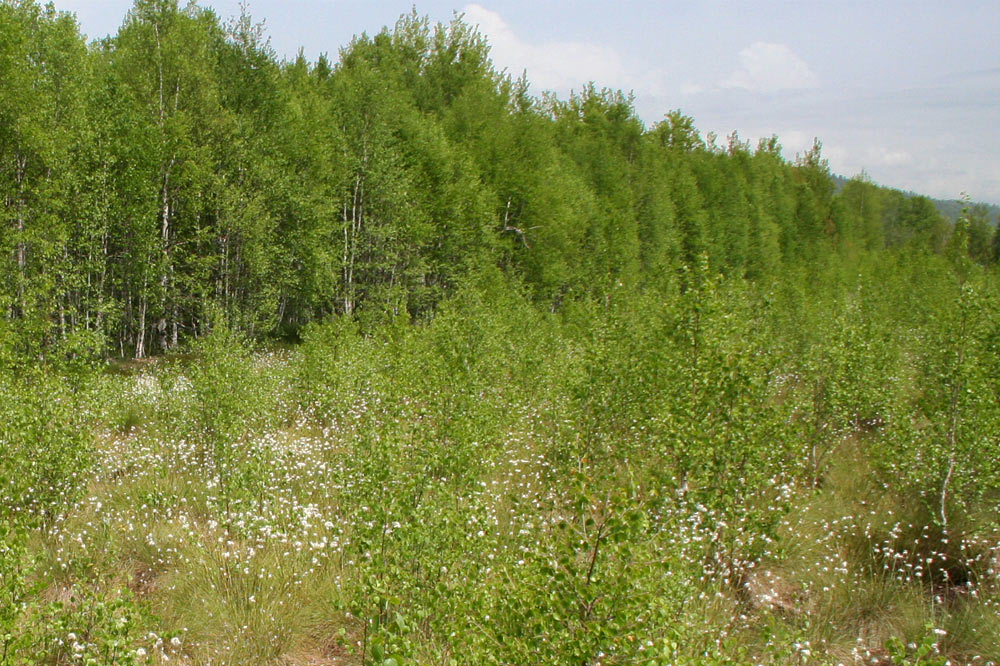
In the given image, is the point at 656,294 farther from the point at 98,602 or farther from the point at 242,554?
the point at 98,602

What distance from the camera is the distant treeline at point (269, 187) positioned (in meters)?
18.2

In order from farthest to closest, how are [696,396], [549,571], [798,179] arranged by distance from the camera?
[798,179]
[696,396]
[549,571]

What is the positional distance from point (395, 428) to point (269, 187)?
2023 centimetres

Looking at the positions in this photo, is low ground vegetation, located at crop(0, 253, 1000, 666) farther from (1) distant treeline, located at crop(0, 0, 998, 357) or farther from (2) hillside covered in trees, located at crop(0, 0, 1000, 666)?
(1) distant treeline, located at crop(0, 0, 998, 357)

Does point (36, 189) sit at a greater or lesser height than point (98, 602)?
greater

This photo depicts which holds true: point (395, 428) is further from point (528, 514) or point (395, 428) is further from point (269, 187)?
point (269, 187)

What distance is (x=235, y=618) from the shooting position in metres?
6.17

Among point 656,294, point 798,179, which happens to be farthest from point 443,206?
point 798,179

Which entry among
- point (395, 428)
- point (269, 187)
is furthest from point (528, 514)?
point (269, 187)

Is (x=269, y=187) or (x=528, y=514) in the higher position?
(x=269, y=187)

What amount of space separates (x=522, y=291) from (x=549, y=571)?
25006mm

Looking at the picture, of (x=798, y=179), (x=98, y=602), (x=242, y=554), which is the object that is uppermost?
(x=798, y=179)

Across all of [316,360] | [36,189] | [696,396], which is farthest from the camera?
[36,189]

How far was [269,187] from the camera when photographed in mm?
24219
